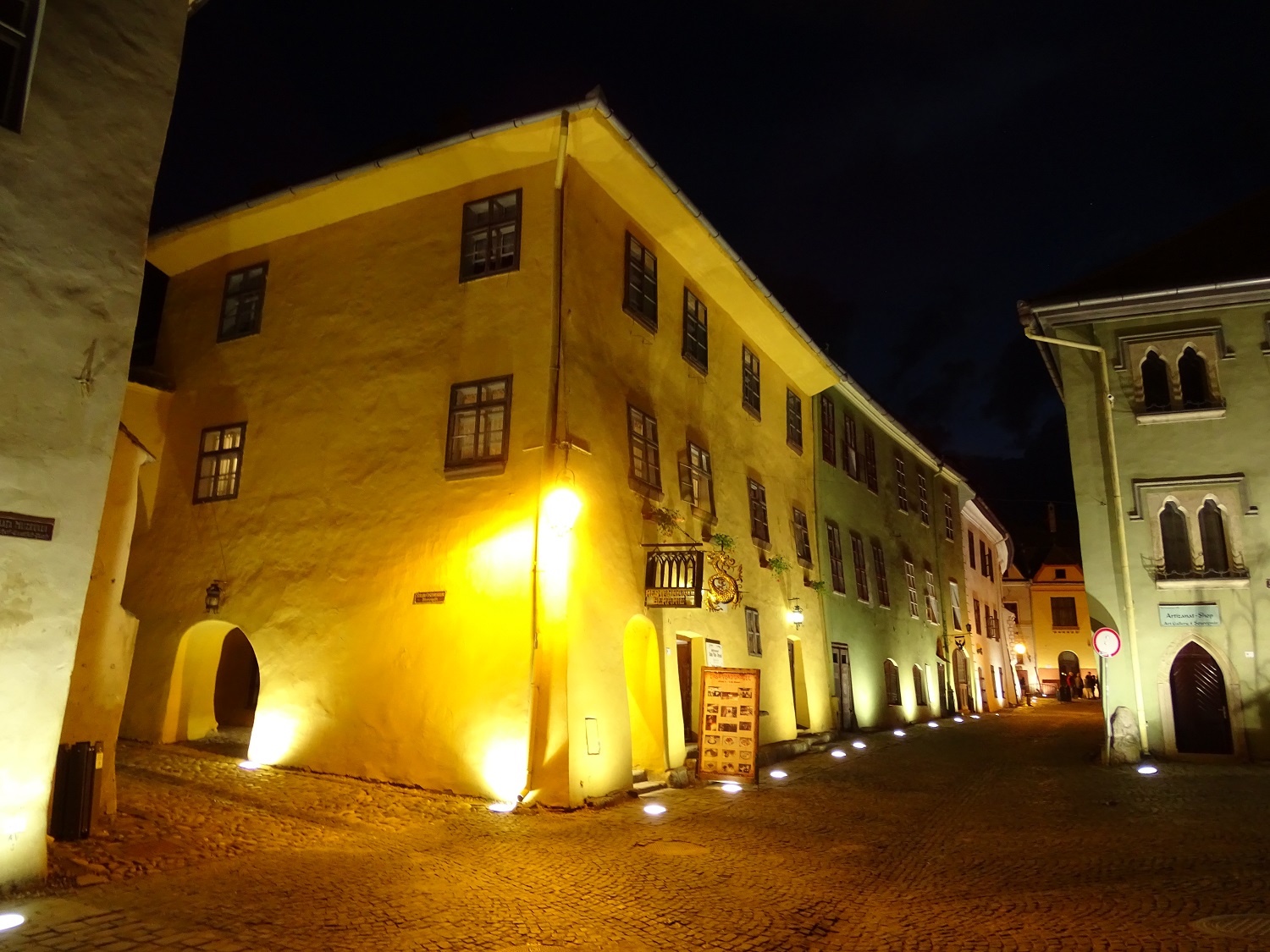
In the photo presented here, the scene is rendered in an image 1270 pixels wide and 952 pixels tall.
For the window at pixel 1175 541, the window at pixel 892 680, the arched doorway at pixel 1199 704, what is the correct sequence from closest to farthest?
1. the arched doorway at pixel 1199 704
2. the window at pixel 1175 541
3. the window at pixel 892 680

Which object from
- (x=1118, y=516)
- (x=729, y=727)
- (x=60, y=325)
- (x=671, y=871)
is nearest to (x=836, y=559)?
(x=1118, y=516)

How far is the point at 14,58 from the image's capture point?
23.4ft

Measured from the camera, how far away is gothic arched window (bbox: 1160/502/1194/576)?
16875mm

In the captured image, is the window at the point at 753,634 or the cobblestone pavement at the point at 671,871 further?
the window at the point at 753,634

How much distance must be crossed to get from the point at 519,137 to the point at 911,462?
68.2 ft

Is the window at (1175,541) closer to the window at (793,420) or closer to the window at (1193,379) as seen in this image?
the window at (1193,379)

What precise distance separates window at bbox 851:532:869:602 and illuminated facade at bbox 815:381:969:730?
0.15 feet

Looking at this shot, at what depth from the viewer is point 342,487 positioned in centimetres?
1340

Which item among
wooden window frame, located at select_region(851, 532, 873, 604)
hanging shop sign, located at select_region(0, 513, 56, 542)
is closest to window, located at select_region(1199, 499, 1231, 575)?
wooden window frame, located at select_region(851, 532, 873, 604)

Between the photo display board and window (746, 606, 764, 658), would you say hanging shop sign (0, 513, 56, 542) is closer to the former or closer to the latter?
the photo display board

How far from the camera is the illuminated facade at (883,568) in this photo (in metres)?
22.1

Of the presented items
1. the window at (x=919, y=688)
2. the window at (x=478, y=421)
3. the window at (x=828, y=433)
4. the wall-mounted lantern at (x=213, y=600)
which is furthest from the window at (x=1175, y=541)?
the wall-mounted lantern at (x=213, y=600)

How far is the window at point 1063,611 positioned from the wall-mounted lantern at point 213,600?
1994 inches

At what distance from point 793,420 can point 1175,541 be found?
843 cm
